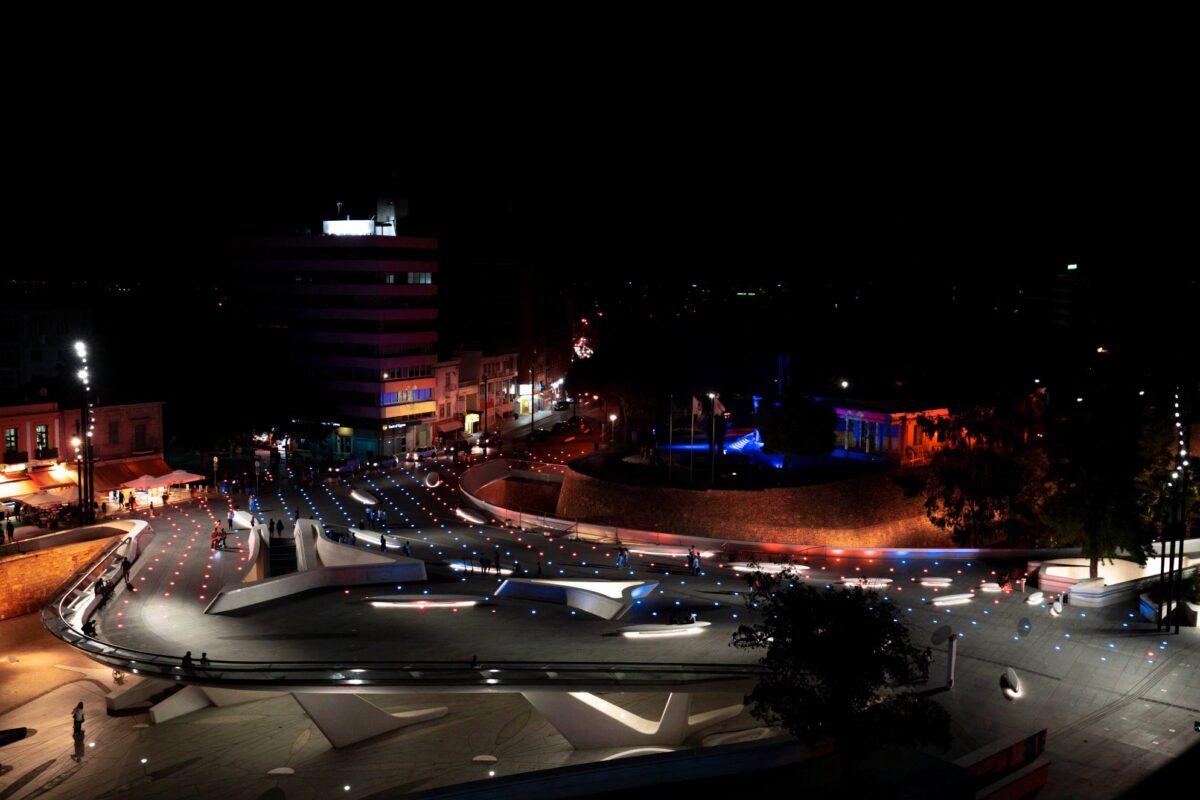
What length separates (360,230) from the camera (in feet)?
232

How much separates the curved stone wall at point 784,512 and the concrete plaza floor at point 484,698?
533 inches

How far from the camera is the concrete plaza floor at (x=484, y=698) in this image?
21078 mm

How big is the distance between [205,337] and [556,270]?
67559mm

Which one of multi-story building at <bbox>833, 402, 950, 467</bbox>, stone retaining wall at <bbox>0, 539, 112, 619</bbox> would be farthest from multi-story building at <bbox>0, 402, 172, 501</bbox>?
multi-story building at <bbox>833, 402, 950, 467</bbox>

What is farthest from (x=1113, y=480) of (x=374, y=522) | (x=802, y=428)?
(x=374, y=522)

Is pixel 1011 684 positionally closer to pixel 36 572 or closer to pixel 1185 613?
pixel 1185 613

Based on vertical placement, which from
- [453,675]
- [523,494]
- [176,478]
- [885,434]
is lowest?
[523,494]

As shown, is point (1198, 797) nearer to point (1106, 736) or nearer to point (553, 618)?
point (1106, 736)

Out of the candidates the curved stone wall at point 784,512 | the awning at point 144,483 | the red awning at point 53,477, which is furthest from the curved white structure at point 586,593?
the red awning at point 53,477

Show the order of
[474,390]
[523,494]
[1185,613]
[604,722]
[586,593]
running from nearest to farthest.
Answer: [604,722]
[1185,613]
[586,593]
[523,494]
[474,390]

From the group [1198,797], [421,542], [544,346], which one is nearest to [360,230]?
[544,346]

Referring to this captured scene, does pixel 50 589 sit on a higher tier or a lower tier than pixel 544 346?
lower

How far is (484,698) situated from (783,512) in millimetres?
23769

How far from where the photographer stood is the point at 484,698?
2575 centimetres
